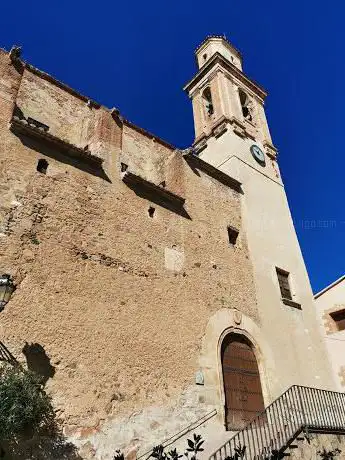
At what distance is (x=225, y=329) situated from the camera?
10.1 metres

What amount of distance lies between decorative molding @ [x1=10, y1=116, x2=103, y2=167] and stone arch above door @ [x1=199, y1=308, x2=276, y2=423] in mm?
4923

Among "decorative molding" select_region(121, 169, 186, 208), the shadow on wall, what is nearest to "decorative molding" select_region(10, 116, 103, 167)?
"decorative molding" select_region(121, 169, 186, 208)

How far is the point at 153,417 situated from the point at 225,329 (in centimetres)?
317

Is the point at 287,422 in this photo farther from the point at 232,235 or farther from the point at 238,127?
the point at 238,127

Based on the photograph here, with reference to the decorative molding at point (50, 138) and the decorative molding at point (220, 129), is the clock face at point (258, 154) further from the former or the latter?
the decorative molding at point (50, 138)

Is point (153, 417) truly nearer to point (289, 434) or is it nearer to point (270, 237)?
point (289, 434)

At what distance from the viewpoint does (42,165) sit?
343 inches

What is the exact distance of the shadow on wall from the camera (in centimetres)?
653

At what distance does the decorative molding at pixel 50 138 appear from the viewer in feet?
27.7

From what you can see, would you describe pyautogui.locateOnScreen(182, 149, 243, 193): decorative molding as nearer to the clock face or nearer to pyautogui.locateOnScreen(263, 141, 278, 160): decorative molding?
the clock face

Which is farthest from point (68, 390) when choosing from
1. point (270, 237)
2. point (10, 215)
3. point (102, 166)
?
point (270, 237)

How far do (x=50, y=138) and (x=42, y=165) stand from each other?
2.14ft

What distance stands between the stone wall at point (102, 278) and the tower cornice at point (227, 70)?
8350mm

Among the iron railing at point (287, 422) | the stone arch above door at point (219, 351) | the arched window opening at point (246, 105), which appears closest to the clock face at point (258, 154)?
the arched window opening at point (246, 105)
